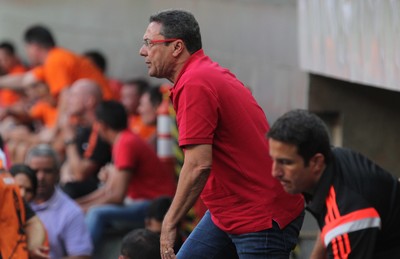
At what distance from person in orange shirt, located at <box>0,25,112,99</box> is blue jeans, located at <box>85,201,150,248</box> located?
319cm

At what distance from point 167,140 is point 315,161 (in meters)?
6.44

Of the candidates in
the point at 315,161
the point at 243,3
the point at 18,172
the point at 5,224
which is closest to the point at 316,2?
the point at 243,3

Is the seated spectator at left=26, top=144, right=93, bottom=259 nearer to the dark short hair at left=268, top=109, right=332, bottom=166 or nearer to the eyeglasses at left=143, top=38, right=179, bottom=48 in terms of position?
the eyeglasses at left=143, top=38, right=179, bottom=48

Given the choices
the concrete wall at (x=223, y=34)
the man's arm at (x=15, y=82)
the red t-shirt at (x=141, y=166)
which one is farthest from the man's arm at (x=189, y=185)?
the man's arm at (x=15, y=82)

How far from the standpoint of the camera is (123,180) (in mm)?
10688

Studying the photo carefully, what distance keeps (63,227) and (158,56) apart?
387cm

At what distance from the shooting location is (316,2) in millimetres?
9523

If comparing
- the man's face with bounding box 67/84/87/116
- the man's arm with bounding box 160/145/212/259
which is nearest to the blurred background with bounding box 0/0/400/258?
the man's face with bounding box 67/84/87/116

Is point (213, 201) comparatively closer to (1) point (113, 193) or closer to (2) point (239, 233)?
(2) point (239, 233)

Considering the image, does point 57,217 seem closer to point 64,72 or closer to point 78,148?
point 78,148

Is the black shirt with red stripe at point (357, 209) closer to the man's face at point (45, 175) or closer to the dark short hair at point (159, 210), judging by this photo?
the dark short hair at point (159, 210)

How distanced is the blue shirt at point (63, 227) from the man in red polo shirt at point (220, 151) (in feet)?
12.0

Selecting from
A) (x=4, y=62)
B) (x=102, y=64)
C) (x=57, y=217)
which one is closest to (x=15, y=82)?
(x=102, y=64)

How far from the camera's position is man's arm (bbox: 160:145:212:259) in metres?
5.59
